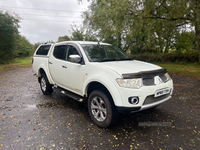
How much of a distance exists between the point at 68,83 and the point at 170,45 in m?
20.8

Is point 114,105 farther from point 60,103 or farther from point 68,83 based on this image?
point 60,103

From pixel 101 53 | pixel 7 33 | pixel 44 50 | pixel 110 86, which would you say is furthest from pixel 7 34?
pixel 110 86

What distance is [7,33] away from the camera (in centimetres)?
1652

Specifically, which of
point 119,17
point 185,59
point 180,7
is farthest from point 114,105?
point 185,59

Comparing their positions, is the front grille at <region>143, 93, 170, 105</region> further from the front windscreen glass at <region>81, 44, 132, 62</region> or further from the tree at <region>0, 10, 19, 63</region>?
the tree at <region>0, 10, 19, 63</region>

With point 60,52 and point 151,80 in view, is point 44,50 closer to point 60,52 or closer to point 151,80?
point 60,52

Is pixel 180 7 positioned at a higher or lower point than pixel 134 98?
higher

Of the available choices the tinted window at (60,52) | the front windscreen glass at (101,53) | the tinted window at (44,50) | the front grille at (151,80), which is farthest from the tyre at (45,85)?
the front grille at (151,80)

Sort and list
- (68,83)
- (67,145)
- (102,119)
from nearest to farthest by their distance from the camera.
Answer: (67,145)
(102,119)
(68,83)

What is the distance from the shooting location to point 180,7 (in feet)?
31.9

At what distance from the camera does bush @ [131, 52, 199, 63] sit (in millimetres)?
15344

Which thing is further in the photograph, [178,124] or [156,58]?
[156,58]

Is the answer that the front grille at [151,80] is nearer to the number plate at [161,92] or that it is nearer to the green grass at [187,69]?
the number plate at [161,92]

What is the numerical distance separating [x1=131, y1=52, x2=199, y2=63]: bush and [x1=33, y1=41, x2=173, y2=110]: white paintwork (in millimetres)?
14116
